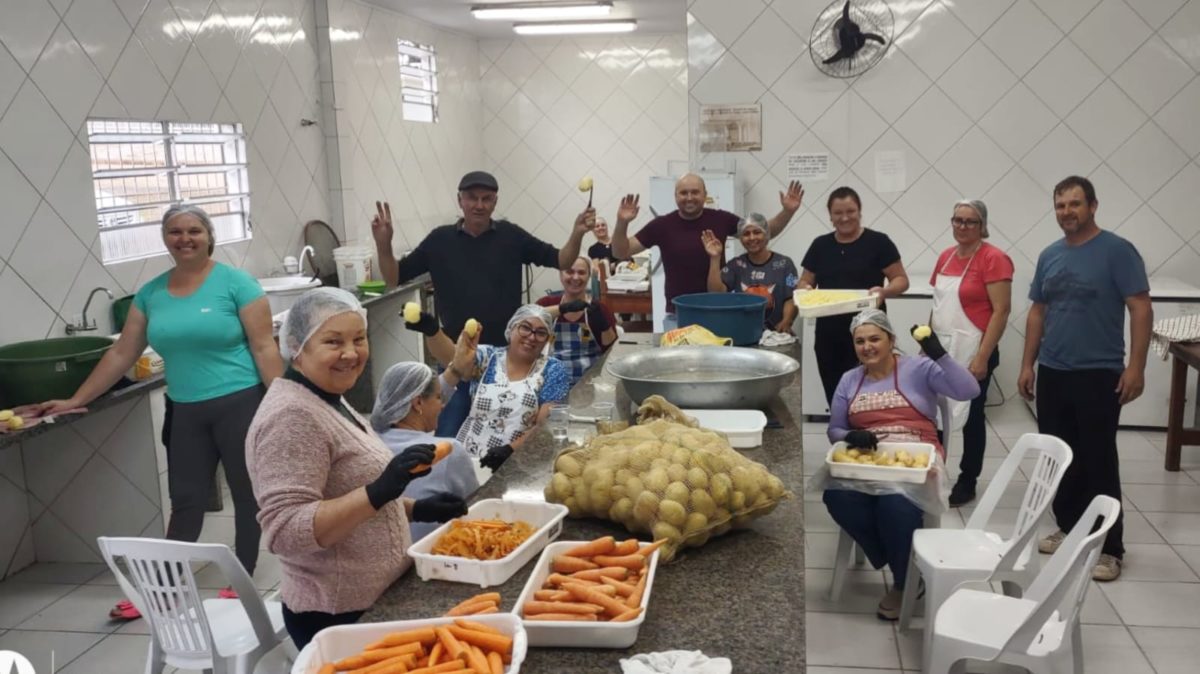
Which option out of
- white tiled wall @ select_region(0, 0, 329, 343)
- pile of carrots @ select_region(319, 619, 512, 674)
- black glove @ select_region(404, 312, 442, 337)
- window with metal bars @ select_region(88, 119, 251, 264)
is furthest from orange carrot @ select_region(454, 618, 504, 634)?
window with metal bars @ select_region(88, 119, 251, 264)

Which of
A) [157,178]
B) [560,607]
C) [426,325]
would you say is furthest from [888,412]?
[157,178]

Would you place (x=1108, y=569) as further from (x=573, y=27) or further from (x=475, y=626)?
(x=573, y=27)

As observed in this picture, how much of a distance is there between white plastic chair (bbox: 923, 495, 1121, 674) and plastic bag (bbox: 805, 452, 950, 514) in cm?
33

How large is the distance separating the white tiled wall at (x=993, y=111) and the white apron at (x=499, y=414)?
10.2 ft

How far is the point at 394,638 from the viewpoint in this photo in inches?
61.1

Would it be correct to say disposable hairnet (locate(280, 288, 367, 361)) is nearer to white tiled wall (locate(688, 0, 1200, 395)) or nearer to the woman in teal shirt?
the woman in teal shirt

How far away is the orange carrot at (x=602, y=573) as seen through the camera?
5.86 ft

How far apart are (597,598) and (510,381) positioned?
180 centimetres

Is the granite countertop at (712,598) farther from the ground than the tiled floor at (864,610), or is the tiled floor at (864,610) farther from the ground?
the granite countertop at (712,598)

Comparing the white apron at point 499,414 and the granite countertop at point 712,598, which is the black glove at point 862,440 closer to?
the granite countertop at point 712,598

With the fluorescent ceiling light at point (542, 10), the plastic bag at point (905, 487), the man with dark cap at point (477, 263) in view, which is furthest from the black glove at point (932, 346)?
the fluorescent ceiling light at point (542, 10)

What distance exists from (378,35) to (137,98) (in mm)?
2817

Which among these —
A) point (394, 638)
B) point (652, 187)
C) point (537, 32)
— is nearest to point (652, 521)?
point (394, 638)

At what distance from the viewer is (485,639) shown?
4.98 feet
